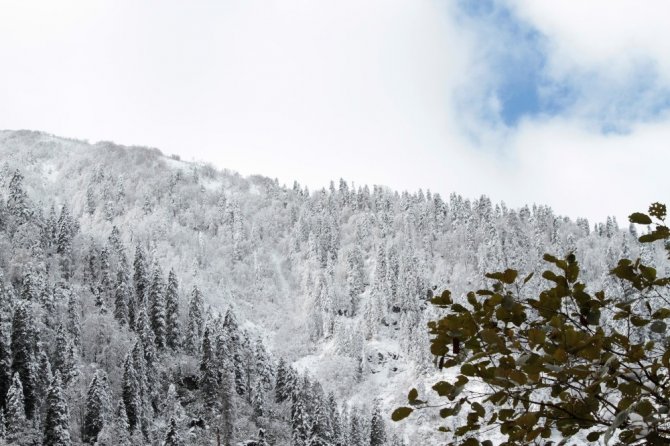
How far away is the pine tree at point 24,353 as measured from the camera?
52.3 meters

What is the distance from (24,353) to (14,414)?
9.14 metres

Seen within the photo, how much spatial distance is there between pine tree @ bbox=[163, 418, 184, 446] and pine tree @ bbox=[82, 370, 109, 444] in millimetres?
9166

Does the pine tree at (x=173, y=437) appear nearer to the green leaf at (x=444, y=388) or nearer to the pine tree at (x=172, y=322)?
the pine tree at (x=172, y=322)

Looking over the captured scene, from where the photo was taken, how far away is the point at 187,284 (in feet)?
547

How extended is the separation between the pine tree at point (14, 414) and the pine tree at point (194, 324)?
3642cm

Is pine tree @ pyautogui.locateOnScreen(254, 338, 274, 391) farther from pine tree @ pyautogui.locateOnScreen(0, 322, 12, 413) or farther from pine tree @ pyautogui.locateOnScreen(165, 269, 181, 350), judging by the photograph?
pine tree @ pyautogui.locateOnScreen(0, 322, 12, 413)

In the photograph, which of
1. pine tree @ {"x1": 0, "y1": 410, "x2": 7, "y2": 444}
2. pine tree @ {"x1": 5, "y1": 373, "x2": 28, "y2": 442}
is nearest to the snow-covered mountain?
pine tree @ {"x1": 5, "y1": 373, "x2": 28, "y2": 442}

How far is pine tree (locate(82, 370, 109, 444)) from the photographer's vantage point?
52844mm

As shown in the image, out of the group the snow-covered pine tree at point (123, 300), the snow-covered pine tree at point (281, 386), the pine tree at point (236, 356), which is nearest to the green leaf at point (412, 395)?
the pine tree at point (236, 356)

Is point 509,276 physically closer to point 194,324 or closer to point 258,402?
point 258,402

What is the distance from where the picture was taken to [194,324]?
86938 millimetres

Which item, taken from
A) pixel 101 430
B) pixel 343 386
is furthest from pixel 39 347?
pixel 343 386

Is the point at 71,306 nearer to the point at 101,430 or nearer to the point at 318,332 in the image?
the point at 101,430

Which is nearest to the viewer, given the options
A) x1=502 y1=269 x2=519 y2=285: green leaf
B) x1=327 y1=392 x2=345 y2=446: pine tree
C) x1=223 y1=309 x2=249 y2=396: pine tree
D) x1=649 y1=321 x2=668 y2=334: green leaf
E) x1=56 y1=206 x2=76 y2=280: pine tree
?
x1=649 y1=321 x2=668 y2=334: green leaf
